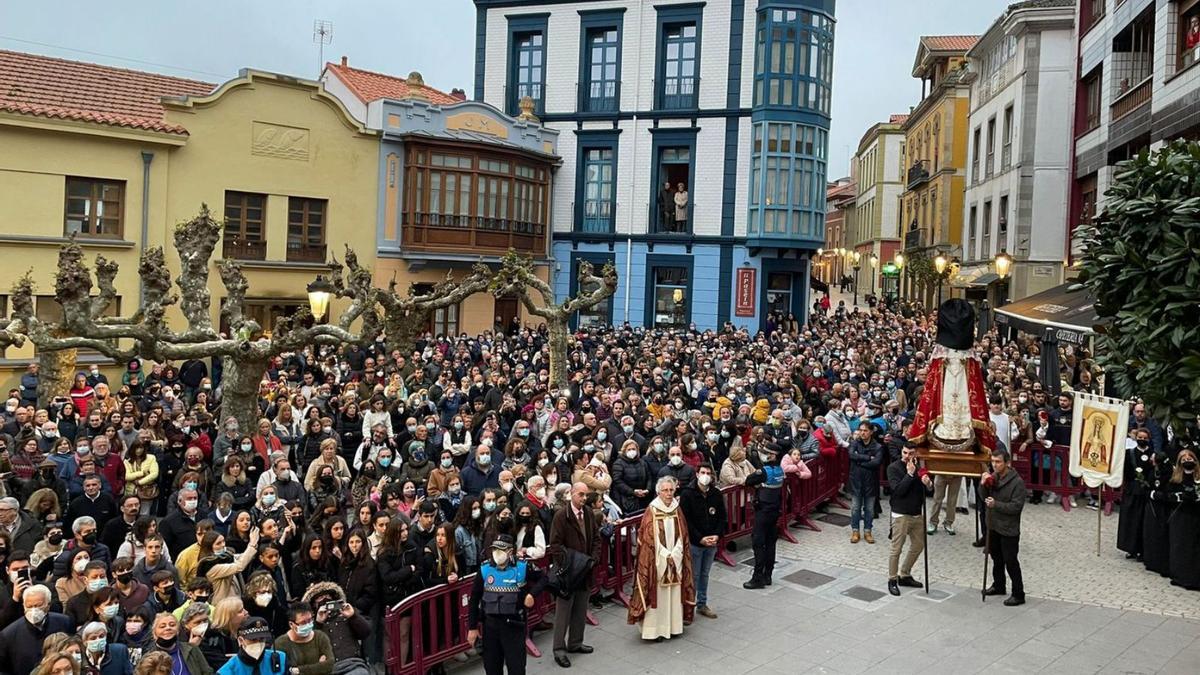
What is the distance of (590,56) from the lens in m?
36.7

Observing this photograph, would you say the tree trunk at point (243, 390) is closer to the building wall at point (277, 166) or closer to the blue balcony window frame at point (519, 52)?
the building wall at point (277, 166)

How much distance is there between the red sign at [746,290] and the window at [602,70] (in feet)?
26.0

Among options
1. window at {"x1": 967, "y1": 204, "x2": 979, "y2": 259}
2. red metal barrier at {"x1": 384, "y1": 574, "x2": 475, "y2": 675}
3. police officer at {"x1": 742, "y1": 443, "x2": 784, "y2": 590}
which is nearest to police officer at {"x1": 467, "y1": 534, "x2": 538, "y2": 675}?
red metal barrier at {"x1": 384, "y1": 574, "x2": 475, "y2": 675}

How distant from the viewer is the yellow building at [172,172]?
23328mm

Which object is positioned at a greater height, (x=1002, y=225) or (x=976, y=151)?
(x=976, y=151)

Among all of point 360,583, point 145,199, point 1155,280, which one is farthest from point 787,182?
point 360,583

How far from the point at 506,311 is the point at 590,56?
415 inches

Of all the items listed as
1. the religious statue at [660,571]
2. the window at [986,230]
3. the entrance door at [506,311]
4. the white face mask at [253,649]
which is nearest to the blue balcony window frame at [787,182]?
the window at [986,230]

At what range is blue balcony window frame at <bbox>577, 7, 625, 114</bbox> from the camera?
3606 centimetres

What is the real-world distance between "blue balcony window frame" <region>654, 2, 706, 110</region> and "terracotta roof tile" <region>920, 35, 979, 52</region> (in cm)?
1981

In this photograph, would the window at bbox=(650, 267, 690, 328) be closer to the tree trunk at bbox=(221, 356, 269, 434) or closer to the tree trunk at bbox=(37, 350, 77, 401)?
the tree trunk at bbox=(37, 350, 77, 401)

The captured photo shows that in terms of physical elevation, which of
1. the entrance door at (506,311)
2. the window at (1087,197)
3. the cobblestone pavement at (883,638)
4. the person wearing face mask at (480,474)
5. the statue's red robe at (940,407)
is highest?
the window at (1087,197)

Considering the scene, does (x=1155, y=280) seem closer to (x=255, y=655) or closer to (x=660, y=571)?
(x=660, y=571)

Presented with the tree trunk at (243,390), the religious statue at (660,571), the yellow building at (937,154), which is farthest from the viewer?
the yellow building at (937,154)
